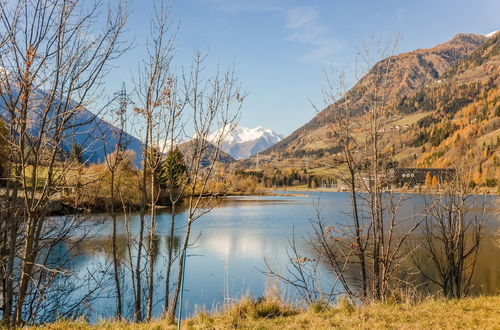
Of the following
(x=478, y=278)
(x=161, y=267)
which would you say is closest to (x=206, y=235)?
(x=161, y=267)

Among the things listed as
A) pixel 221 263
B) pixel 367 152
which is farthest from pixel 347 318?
pixel 221 263

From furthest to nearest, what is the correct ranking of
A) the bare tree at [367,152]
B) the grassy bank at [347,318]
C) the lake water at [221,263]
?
the lake water at [221,263]
the bare tree at [367,152]
the grassy bank at [347,318]

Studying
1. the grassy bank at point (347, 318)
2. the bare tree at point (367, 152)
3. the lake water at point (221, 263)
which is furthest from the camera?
the lake water at point (221, 263)

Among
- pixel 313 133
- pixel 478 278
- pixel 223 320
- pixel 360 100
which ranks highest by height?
pixel 360 100

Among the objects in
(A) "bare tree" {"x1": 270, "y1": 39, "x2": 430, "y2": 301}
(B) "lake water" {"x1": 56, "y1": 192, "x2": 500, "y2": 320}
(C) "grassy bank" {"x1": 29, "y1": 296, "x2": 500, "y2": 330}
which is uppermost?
(A) "bare tree" {"x1": 270, "y1": 39, "x2": 430, "y2": 301}

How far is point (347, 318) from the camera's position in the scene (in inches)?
232

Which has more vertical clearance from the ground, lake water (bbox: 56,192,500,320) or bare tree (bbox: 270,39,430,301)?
bare tree (bbox: 270,39,430,301)

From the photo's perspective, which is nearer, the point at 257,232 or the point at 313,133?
the point at 313,133

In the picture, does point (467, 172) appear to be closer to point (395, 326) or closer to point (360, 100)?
point (360, 100)

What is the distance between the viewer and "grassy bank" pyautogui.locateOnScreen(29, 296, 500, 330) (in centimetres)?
555

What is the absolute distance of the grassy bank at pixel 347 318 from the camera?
5551 mm

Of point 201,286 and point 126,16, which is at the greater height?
point 126,16

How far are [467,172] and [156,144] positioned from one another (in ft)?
26.6

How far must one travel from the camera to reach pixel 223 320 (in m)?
6.11
